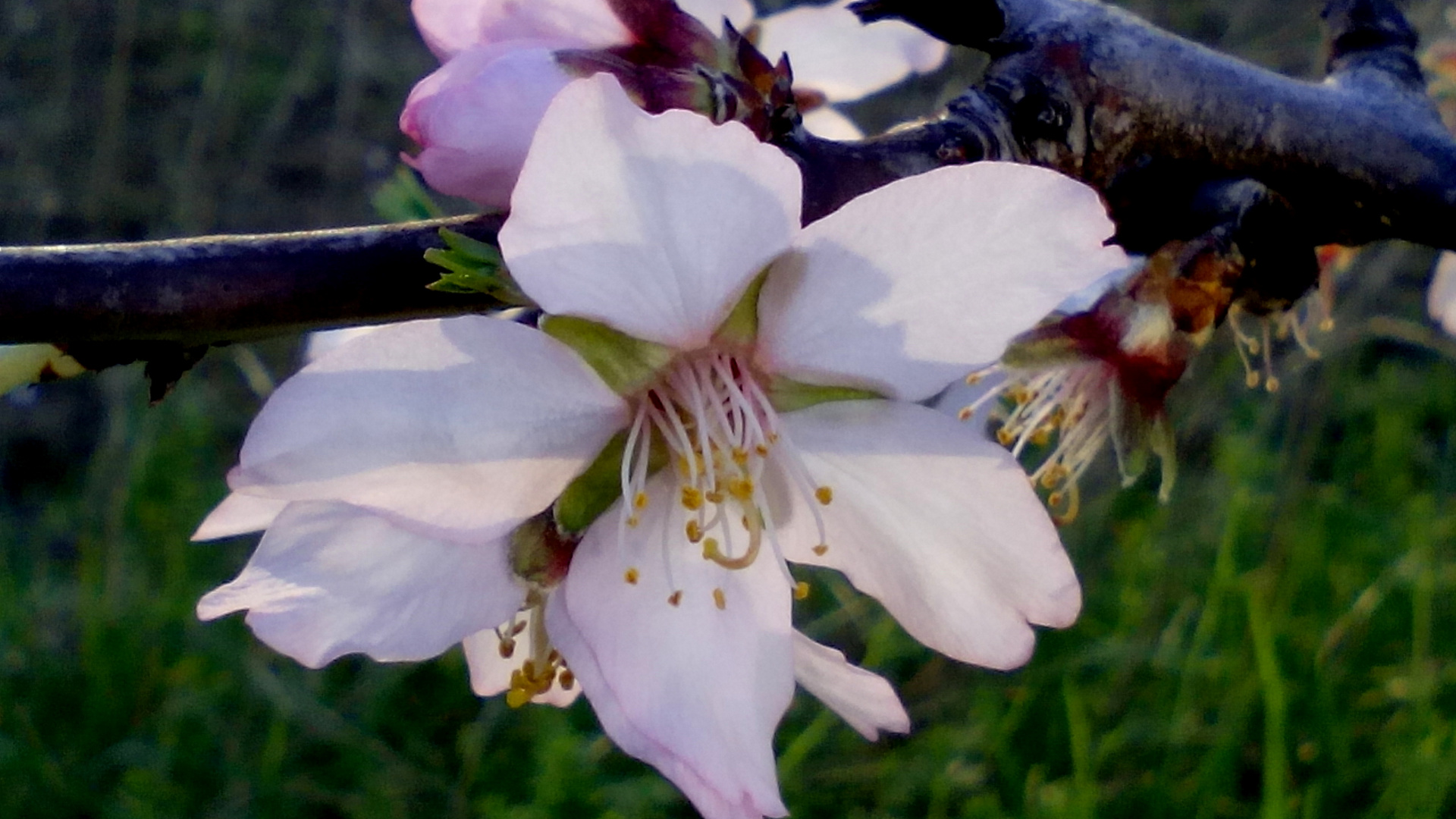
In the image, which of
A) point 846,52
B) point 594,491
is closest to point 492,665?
point 594,491

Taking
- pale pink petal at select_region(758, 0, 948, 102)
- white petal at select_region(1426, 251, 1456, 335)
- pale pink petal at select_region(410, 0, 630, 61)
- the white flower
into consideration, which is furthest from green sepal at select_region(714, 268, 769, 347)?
white petal at select_region(1426, 251, 1456, 335)

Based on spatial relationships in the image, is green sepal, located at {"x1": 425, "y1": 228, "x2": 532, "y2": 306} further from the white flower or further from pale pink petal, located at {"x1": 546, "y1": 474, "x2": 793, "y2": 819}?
pale pink petal, located at {"x1": 546, "y1": 474, "x2": 793, "y2": 819}

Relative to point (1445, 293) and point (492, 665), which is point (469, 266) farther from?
point (1445, 293)

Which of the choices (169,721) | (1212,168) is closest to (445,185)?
(1212,168)

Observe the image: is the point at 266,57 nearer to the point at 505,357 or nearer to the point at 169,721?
the point at 169,721

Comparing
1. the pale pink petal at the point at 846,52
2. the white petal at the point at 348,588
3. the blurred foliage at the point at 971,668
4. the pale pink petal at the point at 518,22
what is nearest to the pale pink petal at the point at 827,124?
the pale pink petal at the point at 846,52

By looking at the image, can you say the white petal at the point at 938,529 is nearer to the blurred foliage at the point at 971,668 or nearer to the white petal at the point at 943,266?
the white petal at the point at 943,266
